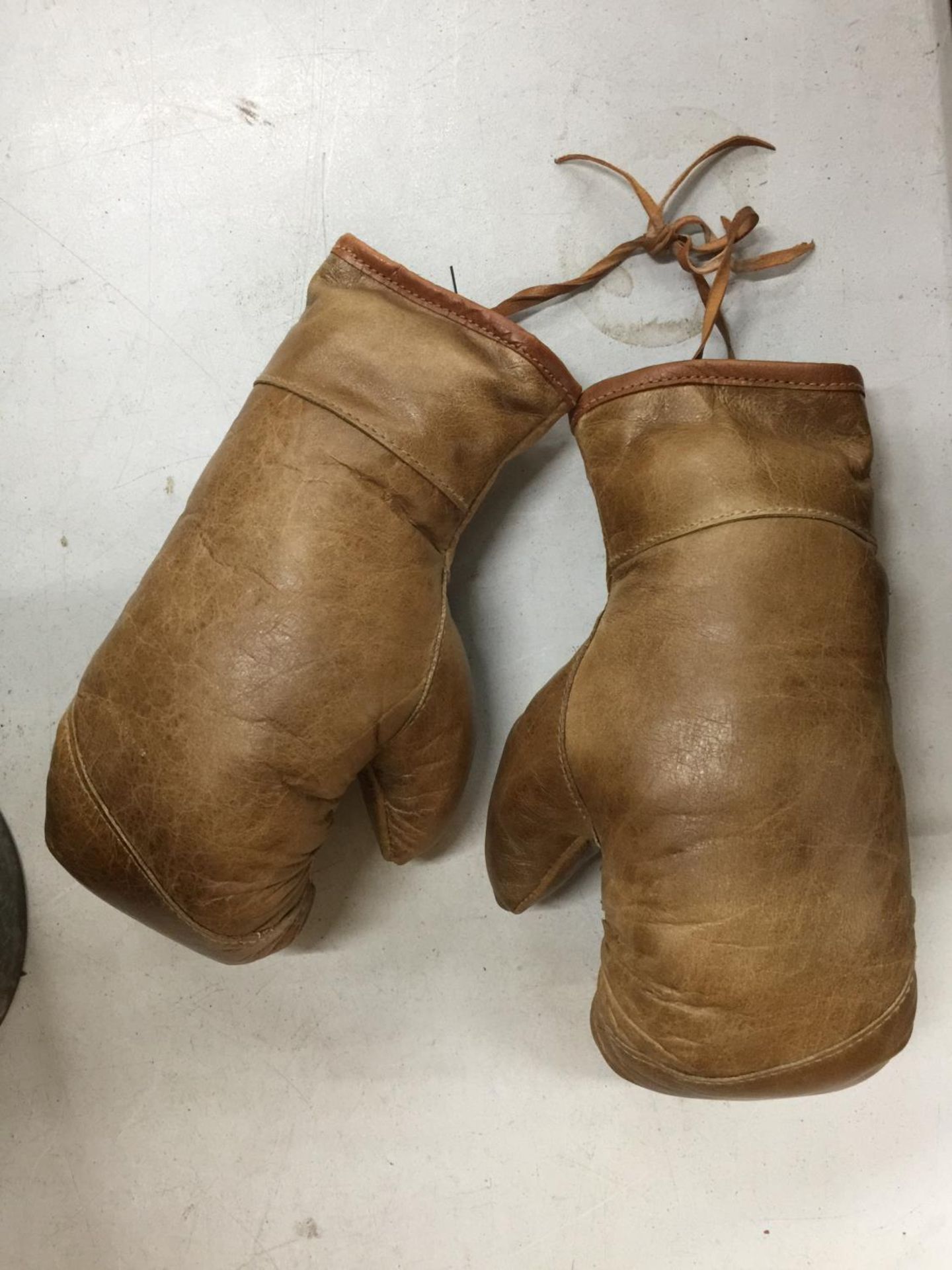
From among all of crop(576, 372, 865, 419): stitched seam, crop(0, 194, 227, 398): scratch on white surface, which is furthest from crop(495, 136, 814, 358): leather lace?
crop(0, 194, 227, 398): scratch on white surface

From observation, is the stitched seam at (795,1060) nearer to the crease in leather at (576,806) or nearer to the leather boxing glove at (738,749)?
the leather boxing glove at (738,749)

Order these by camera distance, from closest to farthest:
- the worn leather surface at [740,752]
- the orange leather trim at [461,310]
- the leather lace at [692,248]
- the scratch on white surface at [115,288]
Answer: the worn leather surface at [740,752], the orange leather trim at [461,310], the leather lace at [692,248], the scratch on white surface at [115,288]

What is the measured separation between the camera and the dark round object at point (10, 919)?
127cm

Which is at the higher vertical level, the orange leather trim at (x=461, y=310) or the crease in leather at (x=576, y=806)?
the orange leather trim at (x=461, y=310)

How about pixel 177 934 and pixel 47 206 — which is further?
pixel 47 206

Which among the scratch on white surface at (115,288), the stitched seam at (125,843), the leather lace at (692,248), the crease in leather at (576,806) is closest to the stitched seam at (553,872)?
the crease in leather at (576,806)

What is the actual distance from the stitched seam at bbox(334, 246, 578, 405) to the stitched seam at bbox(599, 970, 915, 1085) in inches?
28.8

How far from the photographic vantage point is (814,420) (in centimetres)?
107

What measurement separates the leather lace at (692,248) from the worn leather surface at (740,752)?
0.68 feet

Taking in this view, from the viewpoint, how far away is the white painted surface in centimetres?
123

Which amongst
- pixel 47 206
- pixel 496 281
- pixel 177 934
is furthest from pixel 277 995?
pixel 47 206

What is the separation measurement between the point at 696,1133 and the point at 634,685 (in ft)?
2.32

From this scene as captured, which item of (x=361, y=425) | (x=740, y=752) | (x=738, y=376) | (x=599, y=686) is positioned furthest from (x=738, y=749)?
(x=361, y=425)

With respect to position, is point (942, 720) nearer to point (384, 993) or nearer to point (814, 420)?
point (814, 420)
